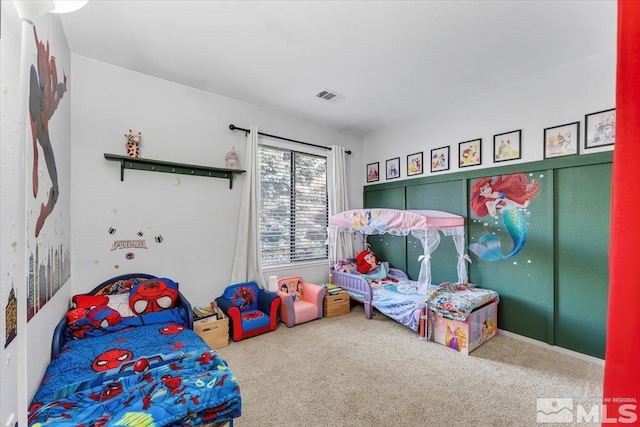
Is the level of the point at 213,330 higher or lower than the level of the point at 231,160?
lower

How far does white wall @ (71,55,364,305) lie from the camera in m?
2.71

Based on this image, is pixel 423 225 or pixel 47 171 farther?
pixel 423 225

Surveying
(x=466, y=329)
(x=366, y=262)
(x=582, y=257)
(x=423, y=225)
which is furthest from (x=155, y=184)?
(x=582, y=257)

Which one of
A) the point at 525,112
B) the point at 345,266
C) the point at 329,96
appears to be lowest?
the point at 345,266

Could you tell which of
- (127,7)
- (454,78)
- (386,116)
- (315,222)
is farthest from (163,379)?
(386,116)

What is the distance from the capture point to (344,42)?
2.46 meters

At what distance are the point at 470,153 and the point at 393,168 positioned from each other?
1217mm

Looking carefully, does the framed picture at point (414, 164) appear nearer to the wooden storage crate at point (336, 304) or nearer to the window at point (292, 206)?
the window at point (292, 206)

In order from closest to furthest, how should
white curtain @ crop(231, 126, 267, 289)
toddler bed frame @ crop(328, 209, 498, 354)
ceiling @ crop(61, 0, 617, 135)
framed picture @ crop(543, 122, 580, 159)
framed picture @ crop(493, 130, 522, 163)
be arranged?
ceiling @ crop(61, 0, 617, 135)
framed picture @ crop(543, 122, 580, 159)
toddler bed frame @ crop(328, 209, 498, 354)
framed picture @ crop(493, 130, 522, 163)
white curtain @ crop(231, 126, 267, 289)

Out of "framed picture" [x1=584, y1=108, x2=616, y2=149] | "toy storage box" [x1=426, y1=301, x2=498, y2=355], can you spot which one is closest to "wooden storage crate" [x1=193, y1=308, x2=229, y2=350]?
"toy storage box" [x1=426, y1=301, x2=498, y2=355]

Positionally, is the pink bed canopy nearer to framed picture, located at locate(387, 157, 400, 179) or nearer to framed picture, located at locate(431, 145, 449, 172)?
framed picture, located at locate(431, 145, 449, 172)

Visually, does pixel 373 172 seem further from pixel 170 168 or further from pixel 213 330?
pixel 213 330

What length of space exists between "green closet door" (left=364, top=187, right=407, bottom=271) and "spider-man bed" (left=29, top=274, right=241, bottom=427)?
3.09 m

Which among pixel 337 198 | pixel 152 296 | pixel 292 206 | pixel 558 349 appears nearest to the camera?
pixel 152 296
